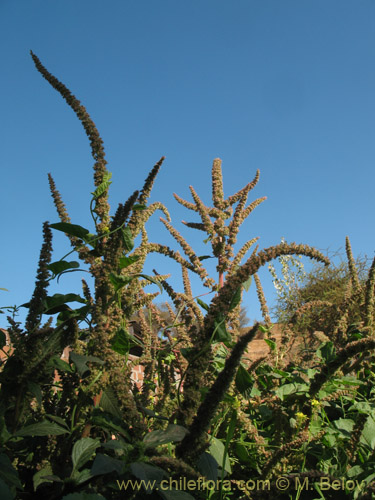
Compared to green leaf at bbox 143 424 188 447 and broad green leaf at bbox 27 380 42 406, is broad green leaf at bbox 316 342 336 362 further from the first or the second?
broad green leaf at bbox 27 380 42 406

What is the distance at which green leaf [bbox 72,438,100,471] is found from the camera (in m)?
0.97

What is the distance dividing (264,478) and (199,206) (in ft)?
4.68

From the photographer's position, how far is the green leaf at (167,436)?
93 cm

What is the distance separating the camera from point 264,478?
1178 mm

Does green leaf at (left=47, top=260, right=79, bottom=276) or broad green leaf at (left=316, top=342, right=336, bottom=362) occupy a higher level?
green leaf at (left=47, top=260, right=79, bottom=276)

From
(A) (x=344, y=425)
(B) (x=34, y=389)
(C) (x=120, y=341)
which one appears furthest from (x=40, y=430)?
(A) (x=344, y=425)

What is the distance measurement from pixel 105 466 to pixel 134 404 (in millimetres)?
214

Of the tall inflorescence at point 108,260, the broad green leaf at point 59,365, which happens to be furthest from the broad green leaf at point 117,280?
the broad green leaf at point 59,365

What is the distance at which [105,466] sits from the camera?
2.84 feet

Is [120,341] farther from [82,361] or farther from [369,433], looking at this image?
[369,433]

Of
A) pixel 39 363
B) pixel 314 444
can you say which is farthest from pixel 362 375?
pixel 39 363

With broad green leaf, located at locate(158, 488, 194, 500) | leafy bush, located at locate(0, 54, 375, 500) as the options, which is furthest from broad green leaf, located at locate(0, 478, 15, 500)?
broad green leaf, located at locate(158, 488, 194, 500)

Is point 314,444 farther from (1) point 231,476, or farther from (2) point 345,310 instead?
(2) point 345,310

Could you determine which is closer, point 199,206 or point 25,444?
point 25,444
